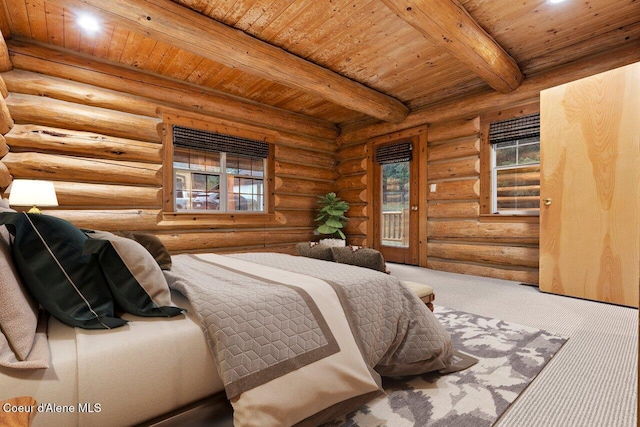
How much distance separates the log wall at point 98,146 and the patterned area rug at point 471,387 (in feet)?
11.5

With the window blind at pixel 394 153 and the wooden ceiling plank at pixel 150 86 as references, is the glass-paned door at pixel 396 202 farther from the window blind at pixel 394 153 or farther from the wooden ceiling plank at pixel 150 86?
the wooden ceiling plank at pixel 150 86

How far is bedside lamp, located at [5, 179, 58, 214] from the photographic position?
2627 mm

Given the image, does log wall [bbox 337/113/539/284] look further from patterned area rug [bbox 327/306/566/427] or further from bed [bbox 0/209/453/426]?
bed [bbox 0/209/453/426]

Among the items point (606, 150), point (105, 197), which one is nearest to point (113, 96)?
point (105, 197)

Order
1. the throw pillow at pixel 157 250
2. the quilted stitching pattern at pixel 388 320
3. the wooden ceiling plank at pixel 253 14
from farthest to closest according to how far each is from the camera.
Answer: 1. the wooden ceiling plank at pixel 253 14
2. the throw pillow at pixel 157 250
3. the quilted stitching pattern at pixel 388 320

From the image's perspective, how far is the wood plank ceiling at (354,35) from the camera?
8.95ft

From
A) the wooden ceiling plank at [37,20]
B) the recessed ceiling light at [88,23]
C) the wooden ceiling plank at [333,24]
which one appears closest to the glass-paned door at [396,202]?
the wooden ceiling plank at [333,24]

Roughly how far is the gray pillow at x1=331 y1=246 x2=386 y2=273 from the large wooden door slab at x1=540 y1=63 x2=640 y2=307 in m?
2.45

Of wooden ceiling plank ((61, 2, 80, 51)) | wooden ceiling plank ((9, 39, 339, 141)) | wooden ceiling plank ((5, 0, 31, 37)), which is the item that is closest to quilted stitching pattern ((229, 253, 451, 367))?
wooden ceiling plank ((61, 2, 80, 51))

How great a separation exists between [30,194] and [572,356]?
4.24m

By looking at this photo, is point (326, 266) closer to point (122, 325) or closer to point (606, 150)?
point (122, 325)

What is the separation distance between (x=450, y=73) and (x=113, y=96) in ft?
13.7

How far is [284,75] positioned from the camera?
Result: 3549 mm

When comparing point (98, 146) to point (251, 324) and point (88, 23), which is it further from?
point (251, 324)
